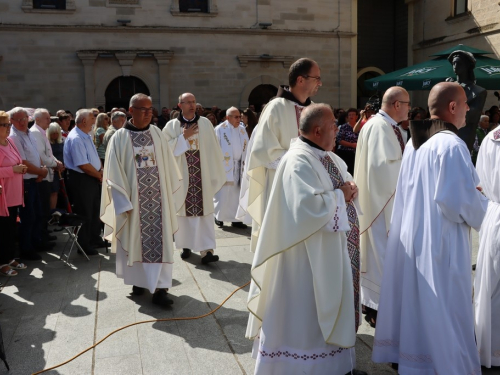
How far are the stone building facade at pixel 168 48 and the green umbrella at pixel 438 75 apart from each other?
7.05m

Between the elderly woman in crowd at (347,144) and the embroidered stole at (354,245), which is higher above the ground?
the elderly woman in crowd at (347,144)

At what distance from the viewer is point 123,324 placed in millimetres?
4758

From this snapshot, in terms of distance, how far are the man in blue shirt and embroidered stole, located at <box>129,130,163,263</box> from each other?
2197 mm

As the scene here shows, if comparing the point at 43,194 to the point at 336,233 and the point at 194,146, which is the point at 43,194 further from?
the point at 336,233

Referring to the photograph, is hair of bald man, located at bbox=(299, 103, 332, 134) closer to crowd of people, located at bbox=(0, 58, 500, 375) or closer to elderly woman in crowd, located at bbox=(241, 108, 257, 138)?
crowd of people, located at bbox=(0, 58, 500, 375)

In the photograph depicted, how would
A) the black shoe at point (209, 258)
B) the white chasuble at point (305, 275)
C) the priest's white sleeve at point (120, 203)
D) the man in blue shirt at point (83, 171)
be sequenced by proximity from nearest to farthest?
the white chasuble at point (305, 275)
the priest's white sleeve at point (120, 203)
the black shoe at point (209, 258)
the man in blue shirt at point (83, 171)

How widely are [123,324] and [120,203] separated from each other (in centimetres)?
114

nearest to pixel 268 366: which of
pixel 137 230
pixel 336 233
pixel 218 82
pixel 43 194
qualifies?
pixel 336 233

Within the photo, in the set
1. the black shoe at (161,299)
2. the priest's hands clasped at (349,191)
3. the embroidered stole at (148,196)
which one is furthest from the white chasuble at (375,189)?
the embroidered stole at (148,196)

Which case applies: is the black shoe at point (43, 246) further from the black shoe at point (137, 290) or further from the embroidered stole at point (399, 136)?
the embroidered stole at point (399, 136)

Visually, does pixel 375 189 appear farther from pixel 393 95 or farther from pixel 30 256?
pixel 30 256

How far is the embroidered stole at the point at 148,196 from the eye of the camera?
522cm

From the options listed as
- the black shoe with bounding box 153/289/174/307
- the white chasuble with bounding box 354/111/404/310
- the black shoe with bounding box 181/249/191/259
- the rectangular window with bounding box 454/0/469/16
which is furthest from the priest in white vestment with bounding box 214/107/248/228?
the rectangular window with bounding box 454/0/469/16

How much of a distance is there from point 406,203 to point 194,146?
11.9 feet
